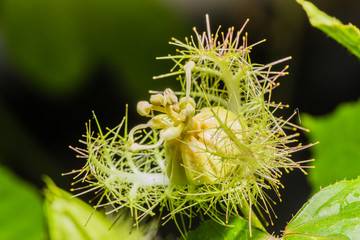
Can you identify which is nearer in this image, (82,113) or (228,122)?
(228,122)

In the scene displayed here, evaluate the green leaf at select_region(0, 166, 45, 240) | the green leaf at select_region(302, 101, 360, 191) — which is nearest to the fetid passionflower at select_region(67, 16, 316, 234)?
the green leaf at select_region(302, 101, 360, 191)

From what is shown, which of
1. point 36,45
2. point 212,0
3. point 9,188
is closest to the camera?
point 9,188

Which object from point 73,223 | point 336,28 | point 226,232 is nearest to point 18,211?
point 73,223

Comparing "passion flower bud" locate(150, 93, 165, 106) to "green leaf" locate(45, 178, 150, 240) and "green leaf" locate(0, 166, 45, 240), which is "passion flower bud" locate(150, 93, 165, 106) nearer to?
"green leaf" locate(45, 178, 150, 240)

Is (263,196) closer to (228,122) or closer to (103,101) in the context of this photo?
(228,122)

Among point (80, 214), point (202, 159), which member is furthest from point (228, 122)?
point (80, 214)

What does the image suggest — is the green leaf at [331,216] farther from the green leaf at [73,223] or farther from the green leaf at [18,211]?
the green leaf at [18,211]
